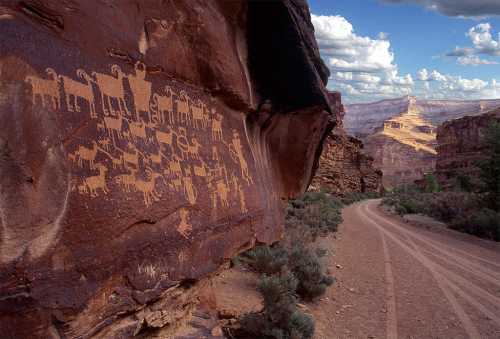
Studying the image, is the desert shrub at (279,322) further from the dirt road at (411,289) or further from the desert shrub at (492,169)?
the desert shrub at (492,169)

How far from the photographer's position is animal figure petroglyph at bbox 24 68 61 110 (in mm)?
2340

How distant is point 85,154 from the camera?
262 centimetres

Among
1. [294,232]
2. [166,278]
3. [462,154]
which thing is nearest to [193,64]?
[166,278]

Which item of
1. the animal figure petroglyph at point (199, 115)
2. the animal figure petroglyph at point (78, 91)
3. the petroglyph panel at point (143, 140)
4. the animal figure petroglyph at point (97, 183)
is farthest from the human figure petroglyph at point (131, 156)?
the animal figure petroglyph at point (199, 115)

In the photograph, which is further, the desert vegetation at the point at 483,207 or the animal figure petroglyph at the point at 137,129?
the desert vegetation at the point at 483,207

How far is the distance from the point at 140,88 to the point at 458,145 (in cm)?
4932

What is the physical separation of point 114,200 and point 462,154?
4884cm

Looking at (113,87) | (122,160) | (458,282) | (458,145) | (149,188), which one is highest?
(113,87)

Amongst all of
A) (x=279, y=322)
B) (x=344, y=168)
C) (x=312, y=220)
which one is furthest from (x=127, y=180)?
(x=344, y=168)

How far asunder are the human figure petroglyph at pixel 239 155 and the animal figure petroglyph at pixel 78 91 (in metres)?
1.98

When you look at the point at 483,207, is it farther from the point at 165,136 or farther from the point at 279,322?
the point at 165,136

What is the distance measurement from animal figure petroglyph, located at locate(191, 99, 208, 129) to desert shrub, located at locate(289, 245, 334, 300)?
3812mm

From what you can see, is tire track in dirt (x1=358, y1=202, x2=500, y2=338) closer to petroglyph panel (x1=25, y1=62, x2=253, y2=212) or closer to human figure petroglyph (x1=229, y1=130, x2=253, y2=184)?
human figure petroglyph (x1=229, y1=130, x2=253, y2=184)

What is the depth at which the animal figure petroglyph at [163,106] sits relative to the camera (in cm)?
339
